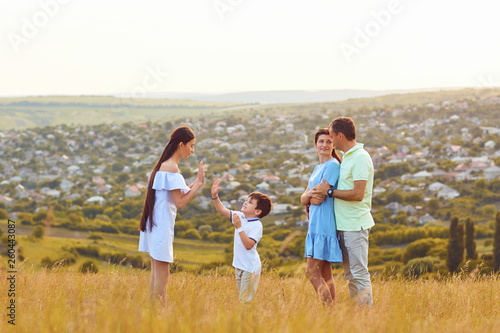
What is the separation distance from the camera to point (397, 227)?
65.4 metres

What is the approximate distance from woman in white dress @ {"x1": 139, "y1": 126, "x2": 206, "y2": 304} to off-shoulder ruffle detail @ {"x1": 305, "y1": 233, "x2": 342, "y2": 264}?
98cm

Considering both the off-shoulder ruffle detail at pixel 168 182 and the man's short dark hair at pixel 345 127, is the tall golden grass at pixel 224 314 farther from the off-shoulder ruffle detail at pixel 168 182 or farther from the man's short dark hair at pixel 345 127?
the man's short dark hair at pixel 345 127

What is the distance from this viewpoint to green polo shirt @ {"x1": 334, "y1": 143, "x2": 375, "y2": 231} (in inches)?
157

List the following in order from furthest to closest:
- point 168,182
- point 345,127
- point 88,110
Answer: point 88,110 → point 345,127 → point 168,182

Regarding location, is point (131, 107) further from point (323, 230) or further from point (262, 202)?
point (323, 230)

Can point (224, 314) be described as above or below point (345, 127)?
below

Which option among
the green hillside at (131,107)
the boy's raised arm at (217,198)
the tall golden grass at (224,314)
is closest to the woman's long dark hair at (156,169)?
the boy's raised arm at (217,198)

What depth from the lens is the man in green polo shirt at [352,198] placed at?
13.1ft

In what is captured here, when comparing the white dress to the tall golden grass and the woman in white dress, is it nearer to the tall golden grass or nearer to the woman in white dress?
the woman in white dress

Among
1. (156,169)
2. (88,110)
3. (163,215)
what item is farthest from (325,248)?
(88,110)

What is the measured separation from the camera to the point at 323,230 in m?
4.08

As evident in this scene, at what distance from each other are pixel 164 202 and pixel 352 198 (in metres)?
1.42

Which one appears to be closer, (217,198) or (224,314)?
(224,314)

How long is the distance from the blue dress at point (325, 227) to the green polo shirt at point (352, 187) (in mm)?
54
